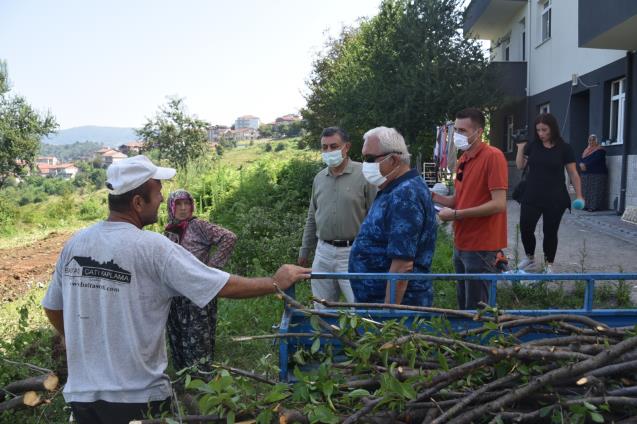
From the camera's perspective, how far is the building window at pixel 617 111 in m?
12.2

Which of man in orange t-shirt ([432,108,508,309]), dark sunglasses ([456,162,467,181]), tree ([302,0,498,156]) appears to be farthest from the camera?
tree ([302,0,498,156])

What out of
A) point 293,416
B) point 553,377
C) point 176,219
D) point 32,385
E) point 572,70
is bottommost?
point 32,385

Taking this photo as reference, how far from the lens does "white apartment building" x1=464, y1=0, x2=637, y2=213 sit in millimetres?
10875

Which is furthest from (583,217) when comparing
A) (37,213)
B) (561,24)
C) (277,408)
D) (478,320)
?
(37,213)

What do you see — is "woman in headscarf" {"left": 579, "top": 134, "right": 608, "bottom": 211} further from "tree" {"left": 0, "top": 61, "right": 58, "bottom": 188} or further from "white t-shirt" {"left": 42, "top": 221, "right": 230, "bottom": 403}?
"tree" {"left": 0, "top": 61, "right": 58, "bottom": 188}

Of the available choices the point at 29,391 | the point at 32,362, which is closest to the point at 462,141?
the point at 29,391

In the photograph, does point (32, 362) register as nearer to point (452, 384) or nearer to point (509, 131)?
point (452, 384)

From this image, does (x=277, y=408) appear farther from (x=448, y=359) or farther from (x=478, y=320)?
(x=478, y=320)

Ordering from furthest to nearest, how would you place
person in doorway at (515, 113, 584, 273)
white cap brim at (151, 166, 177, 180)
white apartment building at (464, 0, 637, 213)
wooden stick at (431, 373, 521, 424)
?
white apartment building at (464, 0, 637, 213) < person in doorway at (515, 113, 584, 273) < white cap brim at (151, 166, 177, 180) < wooden stick at (431, 373, 521, 424)

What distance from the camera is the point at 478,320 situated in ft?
7.53

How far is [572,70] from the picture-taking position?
14516 millimetres

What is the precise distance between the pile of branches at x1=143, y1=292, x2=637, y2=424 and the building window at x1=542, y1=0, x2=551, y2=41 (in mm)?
16410

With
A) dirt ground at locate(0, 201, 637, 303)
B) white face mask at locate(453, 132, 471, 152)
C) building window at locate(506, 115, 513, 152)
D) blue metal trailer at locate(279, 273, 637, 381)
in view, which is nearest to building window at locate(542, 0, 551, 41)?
building window at locate(506, 115, 513, 152)

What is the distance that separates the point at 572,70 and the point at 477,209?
1218 centimetres
